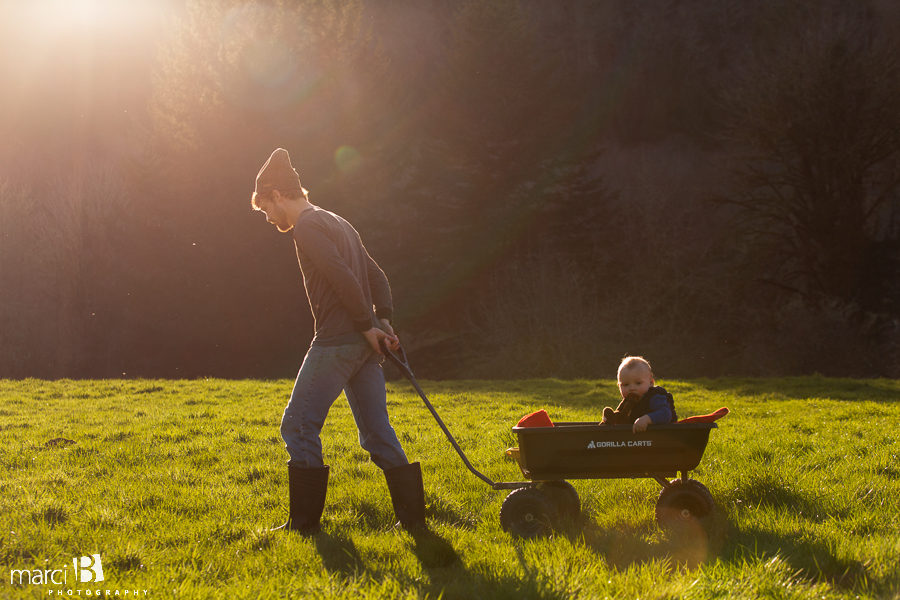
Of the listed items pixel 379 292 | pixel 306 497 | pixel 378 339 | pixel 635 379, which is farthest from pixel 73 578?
pixel 635 379

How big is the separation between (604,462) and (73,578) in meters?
2.87

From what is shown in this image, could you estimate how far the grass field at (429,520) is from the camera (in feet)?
11.1

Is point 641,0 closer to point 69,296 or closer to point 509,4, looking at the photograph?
point 509,4

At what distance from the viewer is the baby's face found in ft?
14.8

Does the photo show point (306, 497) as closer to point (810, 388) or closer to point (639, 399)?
point (639, 399)

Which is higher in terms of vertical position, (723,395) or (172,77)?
(172,77)

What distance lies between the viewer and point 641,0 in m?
43.0

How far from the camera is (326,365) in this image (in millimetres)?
4324

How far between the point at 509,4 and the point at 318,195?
1044 centimetres

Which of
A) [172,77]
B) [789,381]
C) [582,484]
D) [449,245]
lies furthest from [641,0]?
[582,484]

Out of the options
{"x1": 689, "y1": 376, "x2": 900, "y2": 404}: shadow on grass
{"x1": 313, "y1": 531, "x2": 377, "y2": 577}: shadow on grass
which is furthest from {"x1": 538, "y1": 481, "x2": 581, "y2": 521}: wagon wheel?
{"x1": 689, "y1": 376, "x2": 900, "y2": 404}: shadow on grass

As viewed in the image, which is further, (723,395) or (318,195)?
(318,195)

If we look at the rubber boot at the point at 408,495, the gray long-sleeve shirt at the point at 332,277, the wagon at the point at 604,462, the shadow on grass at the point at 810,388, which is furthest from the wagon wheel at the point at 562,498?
the shadow on grass at the point at 810,388

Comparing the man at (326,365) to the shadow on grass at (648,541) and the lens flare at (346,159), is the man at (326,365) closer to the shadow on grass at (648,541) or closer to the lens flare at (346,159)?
the shadow on grass at (648,541)
